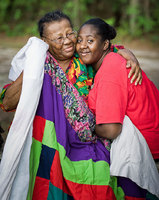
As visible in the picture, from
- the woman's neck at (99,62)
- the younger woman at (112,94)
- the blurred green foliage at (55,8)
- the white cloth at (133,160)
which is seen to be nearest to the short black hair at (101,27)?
the younger woman at (112,94)

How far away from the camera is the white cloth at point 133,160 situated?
175 centimetres

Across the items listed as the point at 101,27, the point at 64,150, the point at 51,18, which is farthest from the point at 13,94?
the point at 101,27

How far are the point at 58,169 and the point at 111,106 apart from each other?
24.7 inches

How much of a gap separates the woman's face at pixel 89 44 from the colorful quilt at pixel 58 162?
0.36 metres

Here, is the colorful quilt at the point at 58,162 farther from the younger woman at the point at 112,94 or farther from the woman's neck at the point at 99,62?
the woman's neck at the point at 99,62

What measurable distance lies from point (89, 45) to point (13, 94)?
82cm

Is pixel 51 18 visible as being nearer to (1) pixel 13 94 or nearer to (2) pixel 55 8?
(1) pixel 13 94

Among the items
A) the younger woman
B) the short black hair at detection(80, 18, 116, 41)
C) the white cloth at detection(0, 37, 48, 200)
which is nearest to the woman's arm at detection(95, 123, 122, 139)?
the younger woman

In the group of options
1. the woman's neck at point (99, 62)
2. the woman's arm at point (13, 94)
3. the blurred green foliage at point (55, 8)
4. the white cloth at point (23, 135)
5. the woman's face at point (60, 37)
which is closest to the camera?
the white cloth at point (23, 135)

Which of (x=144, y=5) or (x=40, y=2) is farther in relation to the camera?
(x=40, y=2)

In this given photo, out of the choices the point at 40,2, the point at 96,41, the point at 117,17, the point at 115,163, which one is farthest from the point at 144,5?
the point at 115,163

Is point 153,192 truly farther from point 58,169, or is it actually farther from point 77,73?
point 77,73

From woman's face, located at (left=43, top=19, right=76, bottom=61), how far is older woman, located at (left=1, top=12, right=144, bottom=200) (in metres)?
0.27

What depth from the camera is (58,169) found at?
5.60ft
